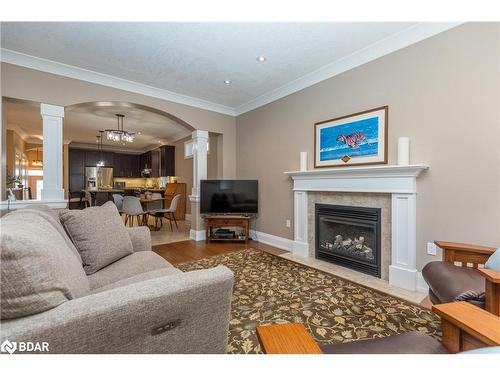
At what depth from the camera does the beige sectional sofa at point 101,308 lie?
2.25 ft

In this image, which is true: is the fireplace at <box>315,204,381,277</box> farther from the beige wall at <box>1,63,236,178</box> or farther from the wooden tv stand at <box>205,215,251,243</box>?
the beige wall at <box>1,63,236,178</box>

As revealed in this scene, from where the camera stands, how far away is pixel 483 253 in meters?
1.69

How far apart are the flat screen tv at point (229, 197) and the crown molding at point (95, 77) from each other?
4.83ft

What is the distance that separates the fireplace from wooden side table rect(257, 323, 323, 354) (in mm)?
2233

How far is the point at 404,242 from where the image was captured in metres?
2.38

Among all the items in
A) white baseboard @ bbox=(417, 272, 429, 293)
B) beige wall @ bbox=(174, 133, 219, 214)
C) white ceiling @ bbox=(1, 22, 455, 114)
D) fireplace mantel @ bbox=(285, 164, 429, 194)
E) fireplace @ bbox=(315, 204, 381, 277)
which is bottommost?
white baseboard @ bbox=(417, 272, 429, 293)

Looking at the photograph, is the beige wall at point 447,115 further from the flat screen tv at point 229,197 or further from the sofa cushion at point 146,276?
the sofa cushion at point 146,276

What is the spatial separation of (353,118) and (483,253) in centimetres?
181

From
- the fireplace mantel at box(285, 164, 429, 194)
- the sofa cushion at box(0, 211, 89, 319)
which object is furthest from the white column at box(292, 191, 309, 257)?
the sofa cushion at box(0, 211, 89, 319)

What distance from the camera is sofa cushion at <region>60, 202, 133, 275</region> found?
1571 millimetres

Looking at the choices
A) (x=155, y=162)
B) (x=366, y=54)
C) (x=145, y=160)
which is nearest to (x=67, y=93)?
(x=366, y=54)

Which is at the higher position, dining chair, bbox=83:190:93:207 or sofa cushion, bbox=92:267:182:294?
dining chair, bbox=83:190:93:207

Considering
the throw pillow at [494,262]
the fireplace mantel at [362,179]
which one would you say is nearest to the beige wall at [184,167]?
the fireplace mantel at [362,179]

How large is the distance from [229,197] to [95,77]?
2.66 m
